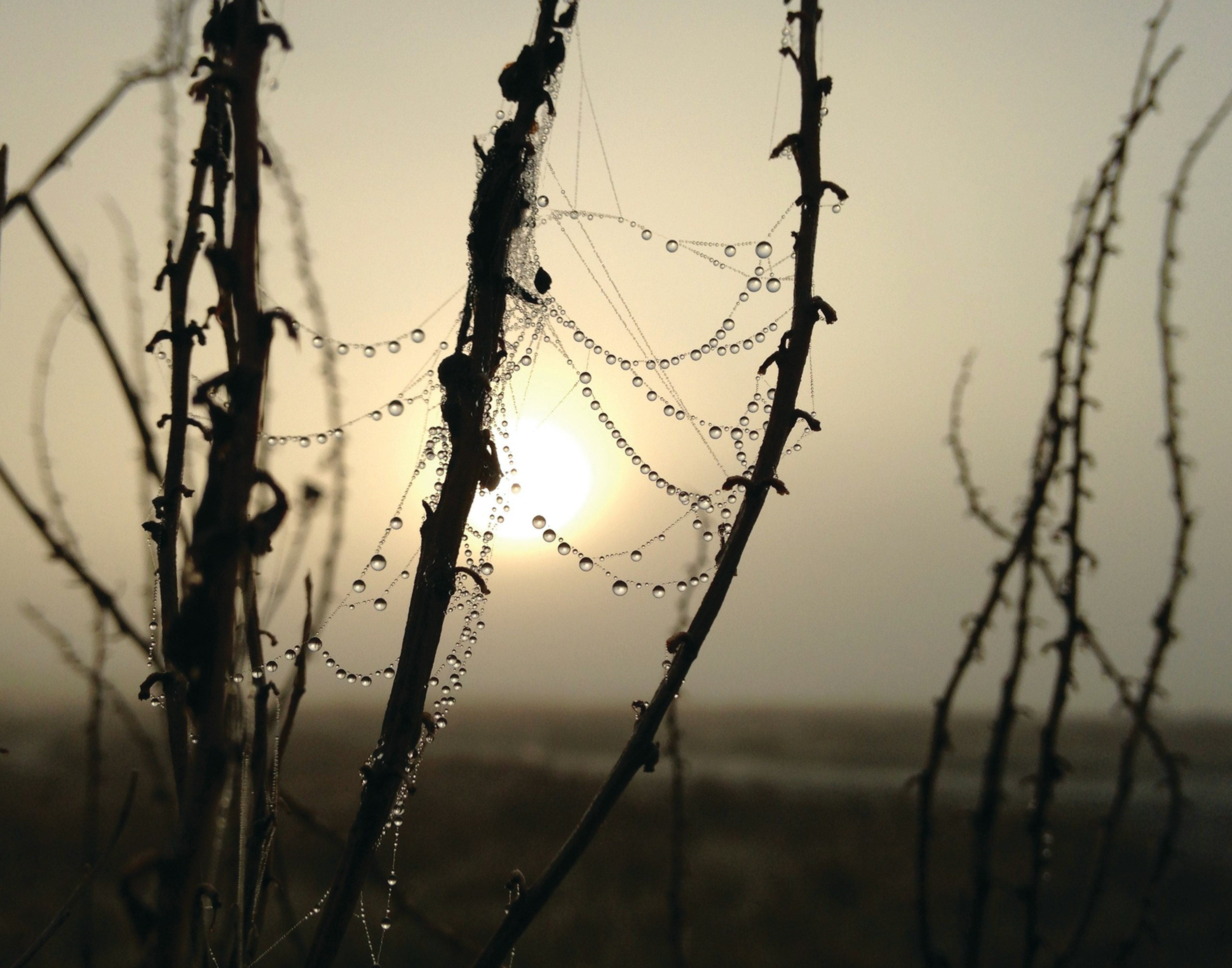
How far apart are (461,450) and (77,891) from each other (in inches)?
21.6

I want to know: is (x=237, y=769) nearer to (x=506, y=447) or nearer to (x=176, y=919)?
(x=176, y=919)

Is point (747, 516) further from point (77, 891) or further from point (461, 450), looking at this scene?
point (77, 891)

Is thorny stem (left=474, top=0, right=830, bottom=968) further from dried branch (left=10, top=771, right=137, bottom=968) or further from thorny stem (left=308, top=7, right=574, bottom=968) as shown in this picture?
dried branch (left=10, top=771, right=137, bottom=968)

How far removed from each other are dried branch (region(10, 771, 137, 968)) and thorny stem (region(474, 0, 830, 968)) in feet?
1.17

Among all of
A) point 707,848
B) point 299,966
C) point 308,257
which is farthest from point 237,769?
point 707,848

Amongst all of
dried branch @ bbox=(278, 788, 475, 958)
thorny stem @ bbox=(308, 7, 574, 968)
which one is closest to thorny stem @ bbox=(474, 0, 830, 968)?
thorny stem @ bbox=(308, 7, 574, 968)

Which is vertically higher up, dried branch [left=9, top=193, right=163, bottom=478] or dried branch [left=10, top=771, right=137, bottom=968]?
dried branch [left=9, top=193, right=163, bottom=478]

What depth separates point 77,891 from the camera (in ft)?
2.57

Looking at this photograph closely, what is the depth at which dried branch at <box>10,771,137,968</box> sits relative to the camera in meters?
0.75

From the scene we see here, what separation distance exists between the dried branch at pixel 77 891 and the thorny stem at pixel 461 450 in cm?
21

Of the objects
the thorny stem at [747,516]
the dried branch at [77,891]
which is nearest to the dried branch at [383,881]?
the dried branch at [77,891]

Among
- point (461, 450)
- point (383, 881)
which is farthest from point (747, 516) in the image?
point (383, 881)

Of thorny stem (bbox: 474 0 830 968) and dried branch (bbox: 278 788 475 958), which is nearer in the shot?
thorny stem (bbox: 474 0 830 968)

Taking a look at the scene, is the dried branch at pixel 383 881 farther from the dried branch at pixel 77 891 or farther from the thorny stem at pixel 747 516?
the thorny stem at pixel 747 516
